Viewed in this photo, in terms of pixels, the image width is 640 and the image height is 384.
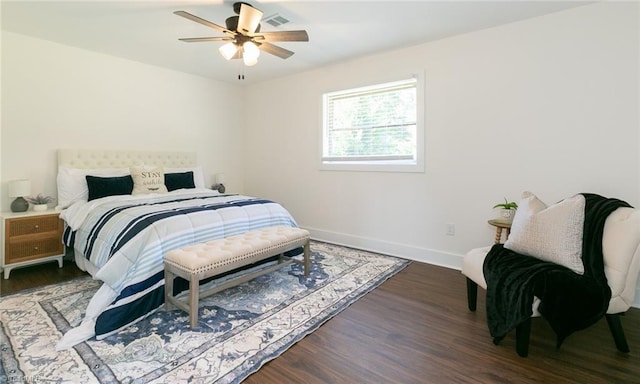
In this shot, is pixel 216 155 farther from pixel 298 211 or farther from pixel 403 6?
pixel 403 6

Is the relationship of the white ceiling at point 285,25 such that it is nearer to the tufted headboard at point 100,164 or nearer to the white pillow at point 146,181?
the tufted headboard at point 100,164

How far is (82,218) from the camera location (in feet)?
9.96

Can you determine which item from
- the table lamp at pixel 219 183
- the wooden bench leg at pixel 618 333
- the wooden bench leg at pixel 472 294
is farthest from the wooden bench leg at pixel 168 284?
the wooden bench leg at pixel 618 333

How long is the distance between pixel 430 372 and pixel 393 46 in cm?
326

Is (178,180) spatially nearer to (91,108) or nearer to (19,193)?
(91,108)

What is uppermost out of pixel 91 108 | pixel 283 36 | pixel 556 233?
pixel 283 36

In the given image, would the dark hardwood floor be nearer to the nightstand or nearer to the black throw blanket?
the black throw blanket

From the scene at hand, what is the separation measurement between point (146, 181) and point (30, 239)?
1.19 meters

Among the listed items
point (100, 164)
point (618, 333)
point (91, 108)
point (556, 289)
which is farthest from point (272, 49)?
point (618, 333)

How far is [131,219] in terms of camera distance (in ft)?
8.50

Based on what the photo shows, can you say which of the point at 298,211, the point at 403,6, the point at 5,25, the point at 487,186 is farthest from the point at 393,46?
the point at 5,25

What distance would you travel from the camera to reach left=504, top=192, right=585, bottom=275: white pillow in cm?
191

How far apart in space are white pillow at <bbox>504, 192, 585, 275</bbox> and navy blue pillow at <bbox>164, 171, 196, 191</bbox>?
12.6ft

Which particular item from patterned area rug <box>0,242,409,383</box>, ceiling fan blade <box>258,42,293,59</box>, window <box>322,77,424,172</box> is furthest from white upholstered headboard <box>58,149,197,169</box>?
ceiling fan blade <box>258,42,293,59</box>
